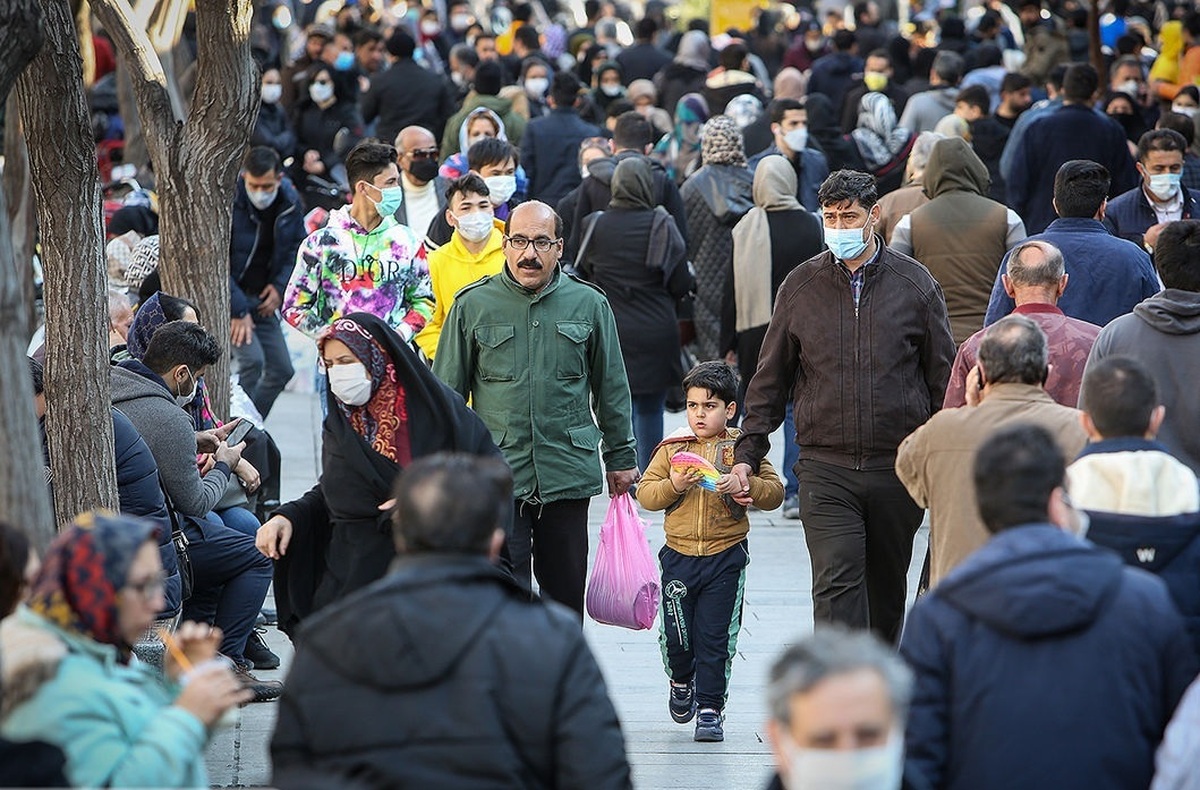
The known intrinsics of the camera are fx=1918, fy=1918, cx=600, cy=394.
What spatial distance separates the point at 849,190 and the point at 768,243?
10.9 feet

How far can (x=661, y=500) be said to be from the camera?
7047 millimetres

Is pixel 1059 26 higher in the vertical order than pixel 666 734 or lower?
higher

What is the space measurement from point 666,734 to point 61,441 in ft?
8.03

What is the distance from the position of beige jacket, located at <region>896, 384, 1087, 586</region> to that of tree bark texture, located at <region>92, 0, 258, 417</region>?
4.37 m

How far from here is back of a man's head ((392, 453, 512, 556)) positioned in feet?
12.8

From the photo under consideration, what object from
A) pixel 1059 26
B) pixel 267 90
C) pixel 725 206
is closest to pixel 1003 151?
pixel 725 206

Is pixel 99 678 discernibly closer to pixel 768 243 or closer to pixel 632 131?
pixel 768 243

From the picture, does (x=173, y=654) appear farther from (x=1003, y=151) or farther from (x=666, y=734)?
(x=1003, y=151)

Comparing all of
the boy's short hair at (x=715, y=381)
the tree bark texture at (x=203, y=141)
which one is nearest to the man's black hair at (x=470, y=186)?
the tree bark texture at (x=203, y=141)

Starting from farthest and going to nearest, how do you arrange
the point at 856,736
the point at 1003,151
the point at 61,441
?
the point at 1003,151
the point at 61,441
the point at 856,736

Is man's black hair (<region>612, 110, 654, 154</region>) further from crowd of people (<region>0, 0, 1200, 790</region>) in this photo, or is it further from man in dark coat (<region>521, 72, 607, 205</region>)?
man in dark coat (<region>521, 72, 607, 205</region>)

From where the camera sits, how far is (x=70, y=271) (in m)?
6.61

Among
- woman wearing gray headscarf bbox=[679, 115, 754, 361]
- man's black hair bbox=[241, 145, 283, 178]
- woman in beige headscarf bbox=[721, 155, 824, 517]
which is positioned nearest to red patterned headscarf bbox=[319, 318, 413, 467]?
woman in beige headscarf bbox=[721, 155, 824, 517]

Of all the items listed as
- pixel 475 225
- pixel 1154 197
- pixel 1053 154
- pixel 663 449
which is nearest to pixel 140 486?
pixel 663 449
